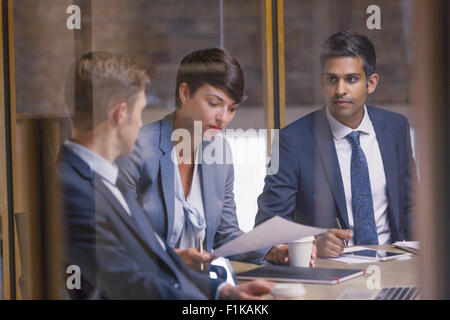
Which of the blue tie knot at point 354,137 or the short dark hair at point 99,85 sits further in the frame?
A: the blue tie knot at point 354,137

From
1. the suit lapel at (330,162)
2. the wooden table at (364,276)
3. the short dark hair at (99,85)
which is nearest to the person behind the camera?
the wooden table at (364,276)

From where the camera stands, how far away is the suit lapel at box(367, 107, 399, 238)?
2.01m

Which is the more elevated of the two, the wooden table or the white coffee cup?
the white coffee cup

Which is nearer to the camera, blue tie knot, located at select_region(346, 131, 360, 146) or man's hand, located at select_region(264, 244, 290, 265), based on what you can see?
man's hand, located at select_region(264, 244, 290, 265)

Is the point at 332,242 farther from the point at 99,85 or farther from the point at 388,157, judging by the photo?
the point at 99,85

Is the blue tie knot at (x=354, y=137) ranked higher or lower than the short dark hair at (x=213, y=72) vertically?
lower

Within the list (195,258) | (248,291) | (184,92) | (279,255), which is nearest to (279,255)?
(279,255)

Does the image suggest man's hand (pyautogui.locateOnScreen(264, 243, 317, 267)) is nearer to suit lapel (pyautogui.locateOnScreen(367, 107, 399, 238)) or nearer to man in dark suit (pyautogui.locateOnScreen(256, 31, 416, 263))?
man in dark suit (pyautogui.locateOnScreen(256, 31, 416, 263))

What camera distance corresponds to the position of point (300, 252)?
1921mm

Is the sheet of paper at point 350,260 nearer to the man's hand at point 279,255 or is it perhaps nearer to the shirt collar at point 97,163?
the man's hand at point 279,255

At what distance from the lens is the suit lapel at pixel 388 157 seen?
2.01 m

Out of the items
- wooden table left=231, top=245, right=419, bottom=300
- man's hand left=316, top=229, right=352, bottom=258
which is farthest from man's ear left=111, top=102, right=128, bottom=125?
man's hand left=316, top=229, right=352, bottom=258

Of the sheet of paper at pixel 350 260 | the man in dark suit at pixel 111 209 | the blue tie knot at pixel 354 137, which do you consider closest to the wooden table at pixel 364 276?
the sheet of paper at pixel 350 260
